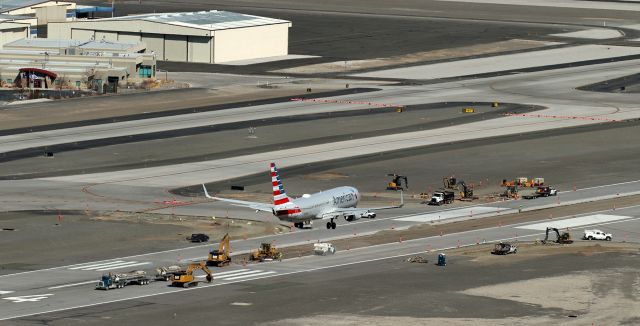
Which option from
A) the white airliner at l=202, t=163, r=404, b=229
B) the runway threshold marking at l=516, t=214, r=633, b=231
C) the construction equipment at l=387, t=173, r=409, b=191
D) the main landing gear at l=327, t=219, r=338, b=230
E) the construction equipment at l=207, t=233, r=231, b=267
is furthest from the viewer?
the construction equipment at l=387, t=173, r=409, b=191

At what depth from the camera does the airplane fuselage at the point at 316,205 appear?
140500 millimetres

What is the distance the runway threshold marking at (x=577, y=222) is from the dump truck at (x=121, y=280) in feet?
145

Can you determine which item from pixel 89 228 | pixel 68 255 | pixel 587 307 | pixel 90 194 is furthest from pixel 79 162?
pixel 587 307

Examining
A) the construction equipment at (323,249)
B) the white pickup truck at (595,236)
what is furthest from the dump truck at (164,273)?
the white pickup truck at (595,236)

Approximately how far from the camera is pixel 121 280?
12231 cm

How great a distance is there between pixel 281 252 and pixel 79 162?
58.0 meters

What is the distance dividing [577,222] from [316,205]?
28118 mm

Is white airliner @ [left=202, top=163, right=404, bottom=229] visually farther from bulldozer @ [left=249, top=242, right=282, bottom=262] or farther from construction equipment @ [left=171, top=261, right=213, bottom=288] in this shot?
construction equipment @ [left=171, top=261, right=213, bottom=288]

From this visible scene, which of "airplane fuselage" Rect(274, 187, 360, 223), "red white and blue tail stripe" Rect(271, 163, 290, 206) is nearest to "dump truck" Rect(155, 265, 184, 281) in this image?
"red white and blue tail stripe" Rect(271, 163, 290, 206)

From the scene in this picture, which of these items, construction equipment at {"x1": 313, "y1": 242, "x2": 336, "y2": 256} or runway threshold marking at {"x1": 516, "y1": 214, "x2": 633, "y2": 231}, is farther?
runway threshold marking at {"x1": 516, "y1": 214, "x2": 633, "y2": 231}

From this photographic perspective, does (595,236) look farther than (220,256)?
Yes

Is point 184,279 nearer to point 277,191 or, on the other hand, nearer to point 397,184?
point 277,191

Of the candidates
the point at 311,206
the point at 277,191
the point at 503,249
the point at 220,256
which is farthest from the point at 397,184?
the point at 220,256

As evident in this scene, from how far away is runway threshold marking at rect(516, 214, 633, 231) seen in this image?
153 m
